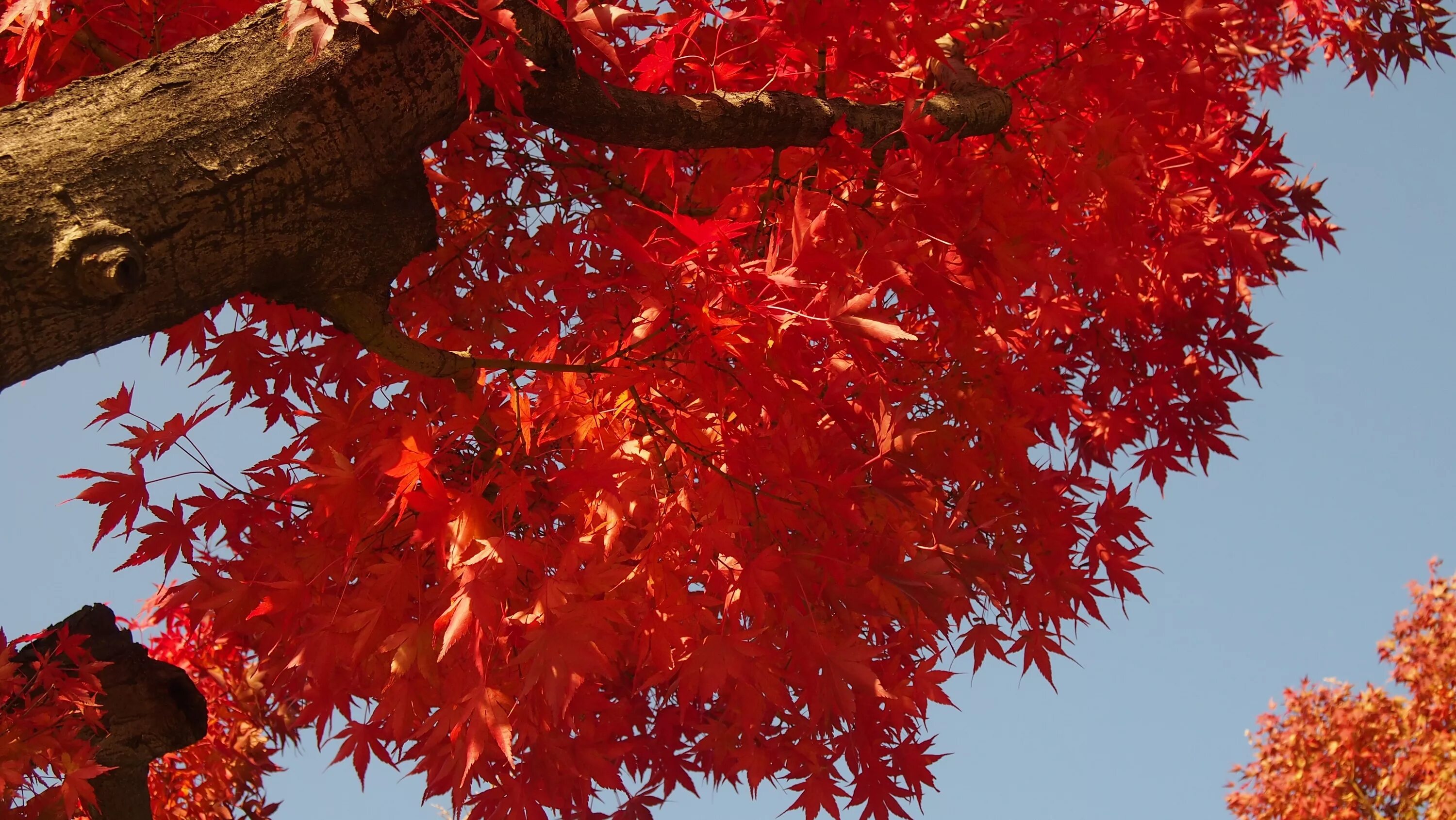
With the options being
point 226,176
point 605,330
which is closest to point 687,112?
point 605,330

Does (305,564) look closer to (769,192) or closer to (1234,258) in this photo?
(769,192)

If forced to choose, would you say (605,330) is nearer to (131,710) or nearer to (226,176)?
(226,176)

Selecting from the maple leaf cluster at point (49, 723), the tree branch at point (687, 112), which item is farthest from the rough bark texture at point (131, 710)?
the tree branch at point (687, 112)

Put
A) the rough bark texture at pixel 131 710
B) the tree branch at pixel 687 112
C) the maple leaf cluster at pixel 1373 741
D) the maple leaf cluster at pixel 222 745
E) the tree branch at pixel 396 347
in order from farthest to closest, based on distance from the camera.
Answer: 1. the maple leaf cluster at pixel 1373 741
2. the maple leaf cluster at pixel 222 745
3. the rough bark texture at pixel 131 710
4. the tree branch at pixel 687 112
5. the tree branch at pixel 396 347

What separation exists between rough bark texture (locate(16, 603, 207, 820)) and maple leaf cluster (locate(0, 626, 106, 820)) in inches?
2.1

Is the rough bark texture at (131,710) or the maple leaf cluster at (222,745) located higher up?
the maple leaf cluster at (222,745)

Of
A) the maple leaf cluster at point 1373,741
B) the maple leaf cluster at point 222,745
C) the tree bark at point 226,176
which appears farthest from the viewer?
the maple leaf cluster at point 1373,741

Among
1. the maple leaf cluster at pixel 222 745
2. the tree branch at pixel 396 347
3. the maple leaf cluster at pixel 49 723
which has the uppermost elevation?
the maple leaf cluster at pixel 222 745

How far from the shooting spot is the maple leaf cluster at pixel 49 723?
2518mm

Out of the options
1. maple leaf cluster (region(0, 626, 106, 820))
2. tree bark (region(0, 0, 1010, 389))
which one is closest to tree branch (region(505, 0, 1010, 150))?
tree bark (region(0, 0, 1010, 389))

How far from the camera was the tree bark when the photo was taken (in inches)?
63.9

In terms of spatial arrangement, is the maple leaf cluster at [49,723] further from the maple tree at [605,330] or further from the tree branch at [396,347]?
the tree branch at [396,347]

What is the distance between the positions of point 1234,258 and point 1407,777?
5.61 meters

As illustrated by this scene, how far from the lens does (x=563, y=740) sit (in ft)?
8.84
